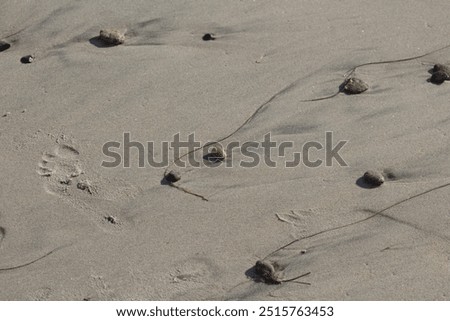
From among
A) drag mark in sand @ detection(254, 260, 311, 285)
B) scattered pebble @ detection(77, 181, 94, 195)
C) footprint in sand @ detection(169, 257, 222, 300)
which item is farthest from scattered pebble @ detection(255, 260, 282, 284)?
scattered pebble @ detection(77, 181, 94, 195)

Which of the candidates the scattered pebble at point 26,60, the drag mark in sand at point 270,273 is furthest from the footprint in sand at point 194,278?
the scattered pebble at point 26,60

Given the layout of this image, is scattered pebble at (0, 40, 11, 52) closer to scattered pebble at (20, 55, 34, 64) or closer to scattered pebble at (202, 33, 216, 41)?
scattered pebble at (20, 55, 34, 64)

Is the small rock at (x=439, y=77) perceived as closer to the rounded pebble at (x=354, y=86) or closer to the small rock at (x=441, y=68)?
the small rock at (x=441, y=68)

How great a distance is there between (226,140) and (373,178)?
36.3 inches

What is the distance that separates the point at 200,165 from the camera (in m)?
4.18

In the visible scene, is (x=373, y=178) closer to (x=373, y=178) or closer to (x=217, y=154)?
(x=373, y=178)

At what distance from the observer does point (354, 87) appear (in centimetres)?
434

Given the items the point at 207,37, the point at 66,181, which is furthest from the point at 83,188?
the point at 207,37

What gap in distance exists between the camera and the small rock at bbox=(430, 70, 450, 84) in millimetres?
4387

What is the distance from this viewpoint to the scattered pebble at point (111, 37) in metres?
4.59

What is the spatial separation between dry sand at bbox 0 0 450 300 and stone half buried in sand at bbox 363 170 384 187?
0.04 m

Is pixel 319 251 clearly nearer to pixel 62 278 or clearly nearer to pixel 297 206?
pixel 297 206

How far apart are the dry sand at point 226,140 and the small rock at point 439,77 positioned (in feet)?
0.16

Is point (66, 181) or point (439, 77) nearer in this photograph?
point (66, 181)
